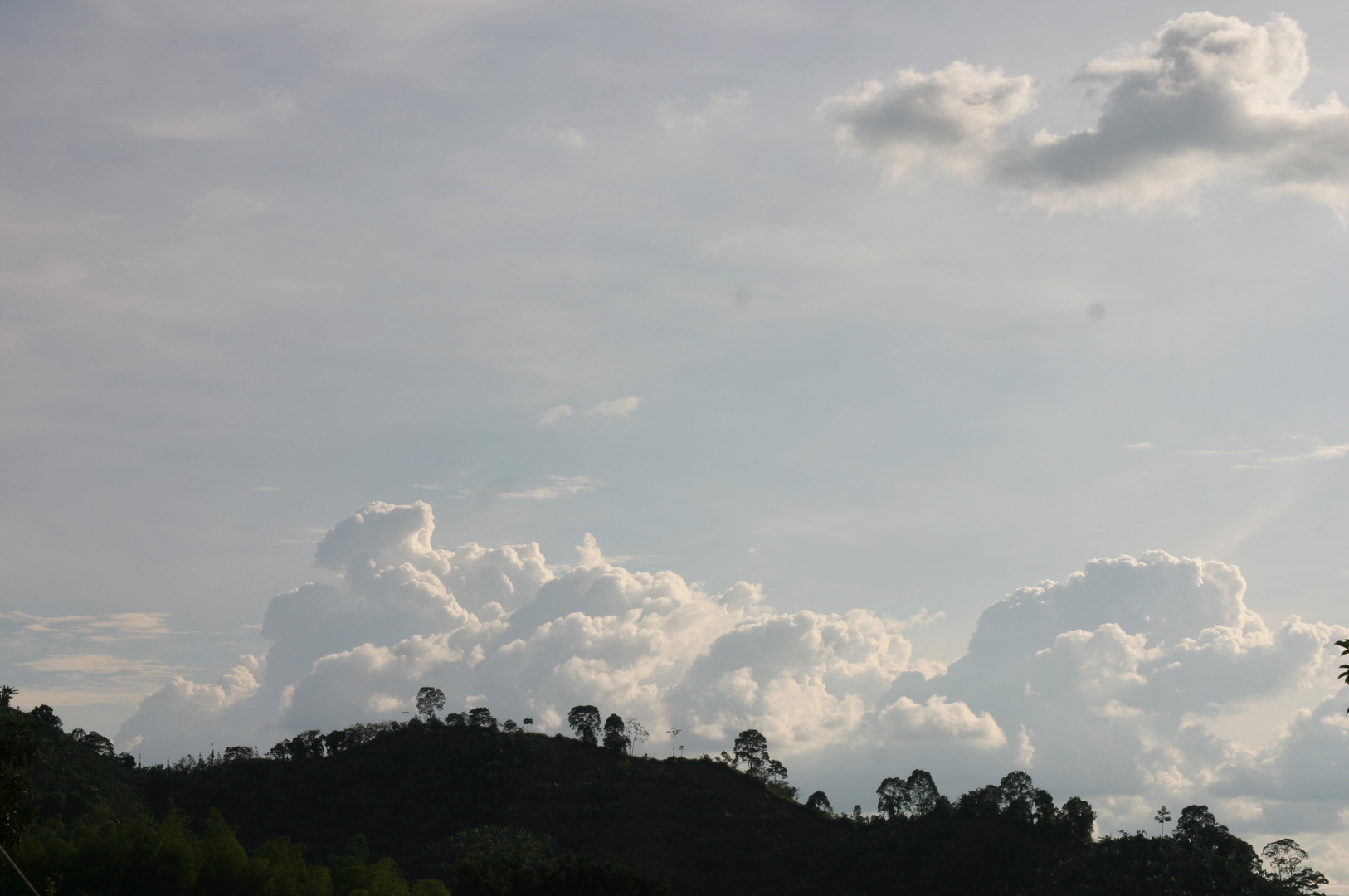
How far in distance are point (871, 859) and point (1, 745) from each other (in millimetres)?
97224

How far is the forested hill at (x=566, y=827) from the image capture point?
8650 centimetres

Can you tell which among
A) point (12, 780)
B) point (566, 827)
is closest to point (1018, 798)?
point (566, 827)

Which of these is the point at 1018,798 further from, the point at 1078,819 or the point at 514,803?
the point at 514,803

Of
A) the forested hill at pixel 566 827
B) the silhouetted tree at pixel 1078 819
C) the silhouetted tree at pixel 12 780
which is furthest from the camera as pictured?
the silhouetted tree at pixel 1078 819

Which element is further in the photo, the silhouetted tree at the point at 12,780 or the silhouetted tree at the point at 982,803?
the silhouetted tree at the point at 982,803

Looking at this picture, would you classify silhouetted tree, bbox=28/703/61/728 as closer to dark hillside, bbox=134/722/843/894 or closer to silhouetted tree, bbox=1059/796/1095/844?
dark hillside, bbox=134/722/843/894

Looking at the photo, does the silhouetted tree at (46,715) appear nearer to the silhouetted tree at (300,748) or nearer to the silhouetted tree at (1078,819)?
the silhouetted tree at (300,748)

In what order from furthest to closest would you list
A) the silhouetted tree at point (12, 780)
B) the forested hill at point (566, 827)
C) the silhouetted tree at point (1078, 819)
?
1. the silhouetted tree at point (1078, 819)
2. the forested hill at point (566, 827)
3. the silhouetted tree at point (12, 780)

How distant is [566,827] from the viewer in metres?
128

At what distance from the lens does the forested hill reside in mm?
86500

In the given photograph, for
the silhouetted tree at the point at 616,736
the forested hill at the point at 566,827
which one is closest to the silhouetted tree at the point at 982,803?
the forested hill at the point at 566,827

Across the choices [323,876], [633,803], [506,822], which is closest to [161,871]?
[323,876]

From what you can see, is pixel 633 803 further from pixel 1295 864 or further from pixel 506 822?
pixel 1295 864

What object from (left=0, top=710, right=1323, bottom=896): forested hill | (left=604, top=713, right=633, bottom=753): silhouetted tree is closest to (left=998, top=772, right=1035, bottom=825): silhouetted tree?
(left=0, top=710, right=1323, bottom=896): forested hill
